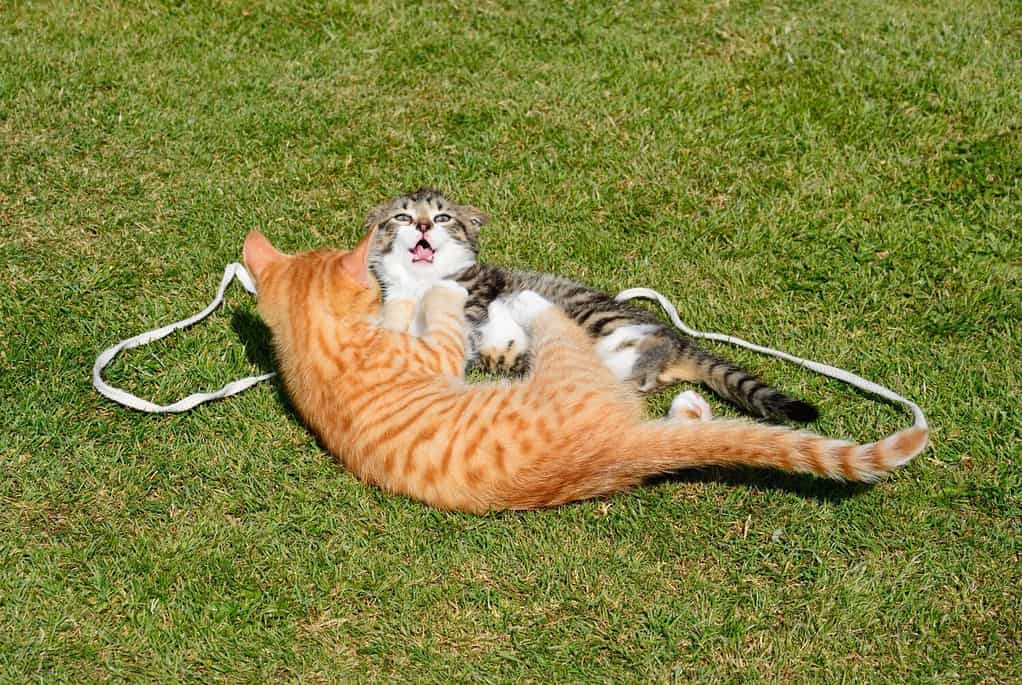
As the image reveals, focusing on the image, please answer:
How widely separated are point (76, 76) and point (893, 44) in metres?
5.75

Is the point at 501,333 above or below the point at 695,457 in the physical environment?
below

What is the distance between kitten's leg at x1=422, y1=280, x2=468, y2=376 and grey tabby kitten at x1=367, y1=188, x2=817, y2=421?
0.13 meters

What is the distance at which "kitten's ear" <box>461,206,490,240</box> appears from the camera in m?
5.01

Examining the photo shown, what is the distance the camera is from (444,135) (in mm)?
6066

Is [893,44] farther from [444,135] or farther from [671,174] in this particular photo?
[444,135]

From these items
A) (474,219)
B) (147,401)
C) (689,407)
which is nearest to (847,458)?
(689,407)

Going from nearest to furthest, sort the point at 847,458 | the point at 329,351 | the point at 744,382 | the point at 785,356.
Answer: the point at 847,458
the point at 329,351
the point at 744,382
the point at 785,356

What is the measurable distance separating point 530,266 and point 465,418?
1657 millimetres

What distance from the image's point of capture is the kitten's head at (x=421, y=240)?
4758 millimetres

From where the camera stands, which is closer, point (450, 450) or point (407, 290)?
point (450, 450)

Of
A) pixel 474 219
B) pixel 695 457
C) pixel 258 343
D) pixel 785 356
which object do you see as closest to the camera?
pixel 695 457

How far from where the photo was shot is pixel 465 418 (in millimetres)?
3594

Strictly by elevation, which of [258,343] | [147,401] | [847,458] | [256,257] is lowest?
[147,401]

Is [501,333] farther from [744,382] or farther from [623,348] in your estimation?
[744,382]
